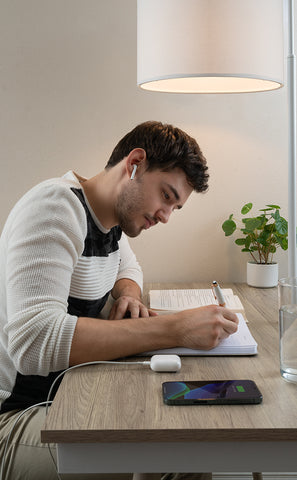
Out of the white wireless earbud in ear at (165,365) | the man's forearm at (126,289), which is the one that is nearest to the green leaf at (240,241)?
the man's forearm at (126,289)

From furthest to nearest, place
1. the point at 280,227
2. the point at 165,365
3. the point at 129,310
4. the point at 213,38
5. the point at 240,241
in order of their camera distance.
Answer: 1. the point at 240,241
2. the point at 280,227
3. the point at 129,310
4. the point at 213,38
5. the point at 165,365

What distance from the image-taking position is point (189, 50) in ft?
4.38

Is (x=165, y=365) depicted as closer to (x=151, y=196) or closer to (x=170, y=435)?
(x=170, y=435)

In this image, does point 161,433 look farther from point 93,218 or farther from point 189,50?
point 189,50

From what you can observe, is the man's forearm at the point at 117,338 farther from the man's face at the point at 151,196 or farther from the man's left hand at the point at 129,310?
the man's face at the point at 151,196

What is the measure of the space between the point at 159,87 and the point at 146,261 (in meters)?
0.69

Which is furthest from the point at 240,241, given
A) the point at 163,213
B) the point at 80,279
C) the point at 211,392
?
the point at 211,392

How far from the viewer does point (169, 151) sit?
137cm

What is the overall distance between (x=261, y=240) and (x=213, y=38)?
2.67 ft

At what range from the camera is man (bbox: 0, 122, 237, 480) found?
1112 mm

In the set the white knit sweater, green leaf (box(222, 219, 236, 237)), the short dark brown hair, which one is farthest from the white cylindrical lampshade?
green leaf (box(222, 219, 236, 237))

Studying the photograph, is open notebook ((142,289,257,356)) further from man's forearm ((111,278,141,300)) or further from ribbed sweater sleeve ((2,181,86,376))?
ribbed sweater sleeve ((2,181,86,376))

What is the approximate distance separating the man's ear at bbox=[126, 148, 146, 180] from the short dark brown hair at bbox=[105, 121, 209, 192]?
0.05 feet

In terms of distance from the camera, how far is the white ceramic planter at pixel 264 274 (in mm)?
1931
